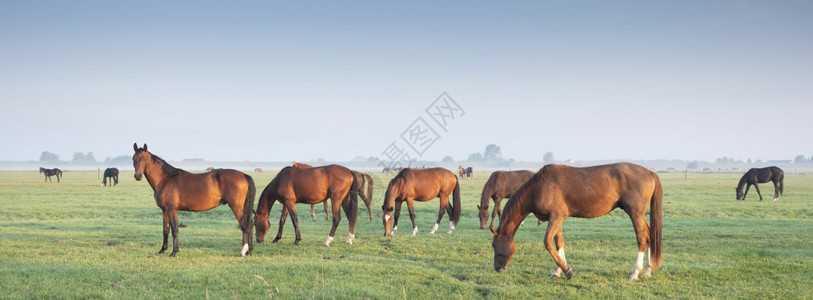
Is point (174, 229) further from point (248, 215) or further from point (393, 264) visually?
point (393, 264)

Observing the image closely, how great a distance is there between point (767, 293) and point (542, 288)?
127 inches

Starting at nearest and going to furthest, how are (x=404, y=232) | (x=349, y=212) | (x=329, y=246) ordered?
(x=329, y=246)
(x=349, y=212)
(x=404, y=232)

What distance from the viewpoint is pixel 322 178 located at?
45.2ft

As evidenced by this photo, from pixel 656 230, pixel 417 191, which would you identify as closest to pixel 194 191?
pixel 417 191

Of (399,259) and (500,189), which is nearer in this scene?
(399,259)

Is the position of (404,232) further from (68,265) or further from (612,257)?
(68,265)

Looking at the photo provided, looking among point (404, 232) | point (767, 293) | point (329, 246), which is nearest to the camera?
point (767, 293)

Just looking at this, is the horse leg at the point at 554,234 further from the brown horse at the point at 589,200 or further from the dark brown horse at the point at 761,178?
the dark brown horse at the point at 761,178

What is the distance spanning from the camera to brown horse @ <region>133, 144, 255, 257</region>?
456 inches

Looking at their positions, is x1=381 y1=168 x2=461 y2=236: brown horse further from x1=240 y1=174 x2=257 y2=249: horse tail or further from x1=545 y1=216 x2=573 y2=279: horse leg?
x1=545 y1=216 x2=573 y2=279: horse leg

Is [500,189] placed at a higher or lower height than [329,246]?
higher

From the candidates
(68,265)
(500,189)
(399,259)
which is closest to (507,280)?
(399,259)

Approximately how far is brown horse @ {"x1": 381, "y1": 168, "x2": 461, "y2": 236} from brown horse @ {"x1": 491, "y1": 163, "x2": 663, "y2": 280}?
270 inches

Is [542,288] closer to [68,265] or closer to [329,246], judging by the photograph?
[329,246]
